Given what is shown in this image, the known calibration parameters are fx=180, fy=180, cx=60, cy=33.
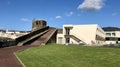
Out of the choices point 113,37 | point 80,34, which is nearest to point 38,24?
point 80,34

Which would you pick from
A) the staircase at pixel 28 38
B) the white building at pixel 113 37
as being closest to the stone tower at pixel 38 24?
the staircase at pixel 28 38

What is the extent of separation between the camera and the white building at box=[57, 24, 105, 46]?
50.8 metres

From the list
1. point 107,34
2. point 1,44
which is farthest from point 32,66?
point 107,34

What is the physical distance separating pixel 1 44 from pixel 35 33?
57.8ft

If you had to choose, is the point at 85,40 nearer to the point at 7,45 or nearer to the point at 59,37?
the point at 59,37

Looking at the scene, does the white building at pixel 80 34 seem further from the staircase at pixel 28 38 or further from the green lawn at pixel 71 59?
the green lawn at pixel 71 59

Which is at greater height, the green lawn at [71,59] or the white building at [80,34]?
the white building at [80,34]

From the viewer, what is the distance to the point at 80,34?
51938 mm

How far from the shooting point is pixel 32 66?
50.9 feet

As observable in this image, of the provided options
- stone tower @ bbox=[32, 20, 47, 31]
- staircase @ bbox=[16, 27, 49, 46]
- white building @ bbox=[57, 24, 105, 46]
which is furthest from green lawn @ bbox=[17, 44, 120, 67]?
stone tower @ bbox=[32, 20, 47, 31]

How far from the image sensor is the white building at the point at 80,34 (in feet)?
167

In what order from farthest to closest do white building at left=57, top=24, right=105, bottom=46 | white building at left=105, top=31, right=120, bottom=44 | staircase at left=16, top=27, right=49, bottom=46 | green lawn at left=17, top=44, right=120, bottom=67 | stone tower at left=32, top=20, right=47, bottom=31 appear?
white building at left=105, top=31, right=120, bottom=44 < stone tower at left=32, top=20, right=47, bottom=31 < white building at left=57, top=24, right=105, bottom=46 < staircase at left=16, top=27, right=49, bottom=46 < green lawn at left=17, top=44, right=120, bottom=67

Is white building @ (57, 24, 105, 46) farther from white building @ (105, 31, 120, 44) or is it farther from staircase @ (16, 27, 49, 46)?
white building @ (105, 31, 120, 44)

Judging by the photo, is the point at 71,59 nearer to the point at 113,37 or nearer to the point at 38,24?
the point at 38,24
